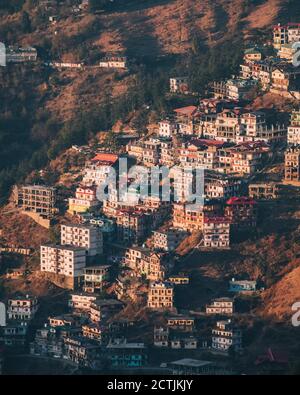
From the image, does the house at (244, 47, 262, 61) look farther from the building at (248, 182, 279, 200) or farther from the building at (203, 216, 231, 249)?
the building at (203, 216, 231, 249)

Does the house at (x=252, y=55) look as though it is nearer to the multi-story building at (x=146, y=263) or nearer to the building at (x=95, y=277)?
the multi-story building at (x=146, y=263)

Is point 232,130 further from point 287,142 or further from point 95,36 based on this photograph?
point 95,36

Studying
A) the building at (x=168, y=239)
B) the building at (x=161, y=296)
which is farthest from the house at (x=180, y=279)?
the building at (x=168, y=239)

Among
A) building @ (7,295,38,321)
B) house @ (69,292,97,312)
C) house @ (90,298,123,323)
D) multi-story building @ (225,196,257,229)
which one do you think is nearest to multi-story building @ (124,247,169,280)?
house @ (90,298,123,323)

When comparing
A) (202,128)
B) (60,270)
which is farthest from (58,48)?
(60,270)

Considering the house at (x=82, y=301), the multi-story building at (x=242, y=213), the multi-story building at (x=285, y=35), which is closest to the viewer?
the house at (x=82, y=301)
